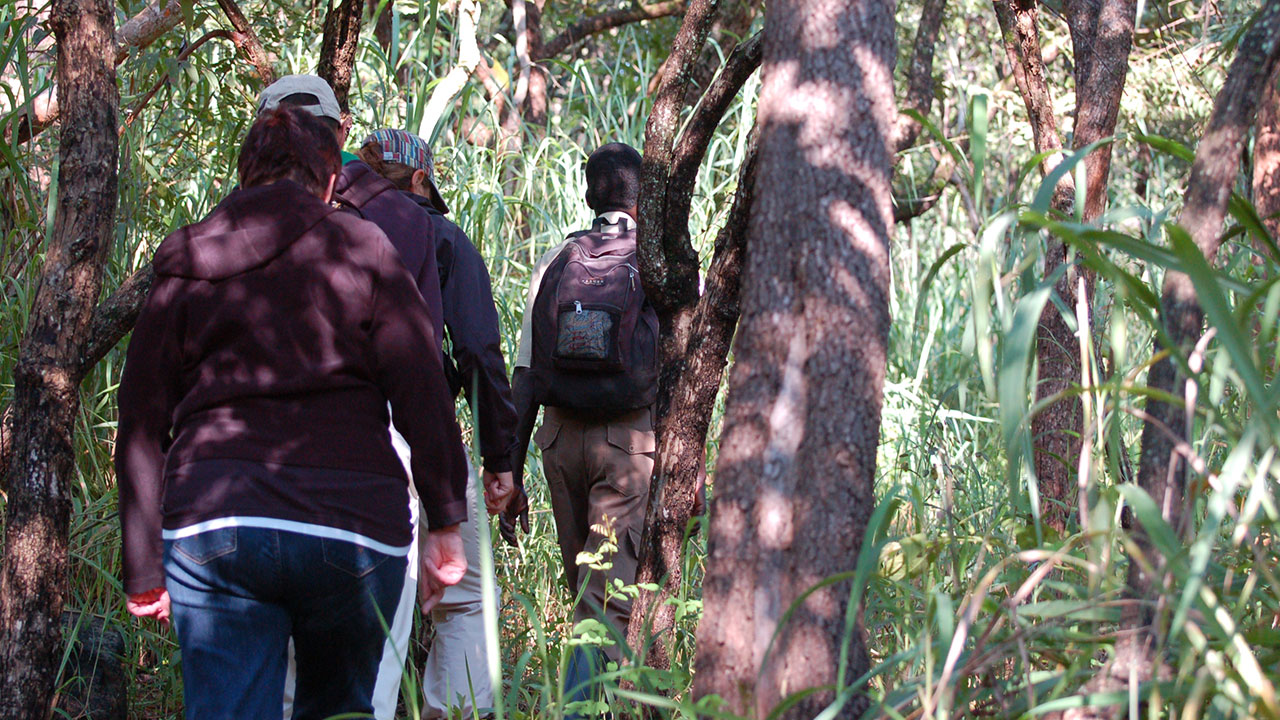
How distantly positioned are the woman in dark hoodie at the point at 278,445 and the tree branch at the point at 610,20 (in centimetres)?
648

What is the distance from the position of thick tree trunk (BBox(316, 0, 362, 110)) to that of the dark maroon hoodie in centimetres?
162

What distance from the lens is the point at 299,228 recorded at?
1942 millimetres

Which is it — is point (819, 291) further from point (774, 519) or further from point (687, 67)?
point (687, 67)

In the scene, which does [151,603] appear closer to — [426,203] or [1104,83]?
[426,203]

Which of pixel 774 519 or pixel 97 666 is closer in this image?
pixel 774 519

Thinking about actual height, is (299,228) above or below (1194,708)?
above

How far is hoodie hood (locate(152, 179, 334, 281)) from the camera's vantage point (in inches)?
75.5

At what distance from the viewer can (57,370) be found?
255 cm

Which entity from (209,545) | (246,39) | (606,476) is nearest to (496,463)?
(606,476)

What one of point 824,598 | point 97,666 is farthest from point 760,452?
point 97,666

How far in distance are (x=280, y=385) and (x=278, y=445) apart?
0.31 ft

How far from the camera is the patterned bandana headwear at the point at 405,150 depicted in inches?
126

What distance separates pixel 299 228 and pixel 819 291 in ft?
2.95

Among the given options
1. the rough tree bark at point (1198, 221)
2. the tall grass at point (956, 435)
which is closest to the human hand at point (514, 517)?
the tall grass at point (956, 435)
